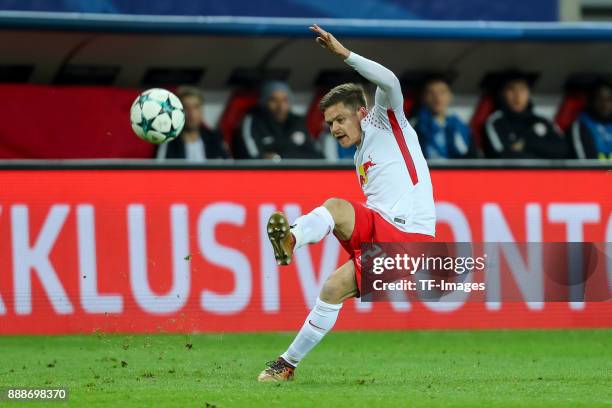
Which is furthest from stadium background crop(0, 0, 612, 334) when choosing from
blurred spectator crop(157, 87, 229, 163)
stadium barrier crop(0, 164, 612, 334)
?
blurred spectator crop(157, 87, 229, 163)

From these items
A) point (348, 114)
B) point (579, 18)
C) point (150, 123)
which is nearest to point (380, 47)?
point (579, 18)

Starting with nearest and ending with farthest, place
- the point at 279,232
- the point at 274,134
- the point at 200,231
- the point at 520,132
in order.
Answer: the point at 279,232
the point at 200,231
the point at 274,134
the point at 520,132

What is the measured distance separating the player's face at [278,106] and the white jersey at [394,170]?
6.31 meters

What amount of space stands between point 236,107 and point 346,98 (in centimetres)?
749

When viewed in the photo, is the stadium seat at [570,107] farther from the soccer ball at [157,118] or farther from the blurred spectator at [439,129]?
Answer: the soccer ball at [157,118]

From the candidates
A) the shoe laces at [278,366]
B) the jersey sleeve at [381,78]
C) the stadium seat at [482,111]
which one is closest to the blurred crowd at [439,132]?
the stadium seat at [482,111]

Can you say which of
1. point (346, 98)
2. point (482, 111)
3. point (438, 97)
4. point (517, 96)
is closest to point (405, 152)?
point (346, 98)

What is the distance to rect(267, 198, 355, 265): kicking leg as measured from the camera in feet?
25.8

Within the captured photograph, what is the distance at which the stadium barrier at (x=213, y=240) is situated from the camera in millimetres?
11781

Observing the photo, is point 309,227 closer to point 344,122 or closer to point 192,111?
point 344,122

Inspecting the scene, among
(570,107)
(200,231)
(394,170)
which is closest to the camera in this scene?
(394,170)

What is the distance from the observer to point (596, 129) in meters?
15.9

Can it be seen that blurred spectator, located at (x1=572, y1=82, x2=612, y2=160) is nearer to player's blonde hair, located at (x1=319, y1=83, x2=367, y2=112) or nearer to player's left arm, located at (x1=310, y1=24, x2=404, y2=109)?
player's blonde hair, located at (x1=319, y1=83, x2=367, y2=112)

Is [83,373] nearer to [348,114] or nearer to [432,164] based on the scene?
[348,114]
